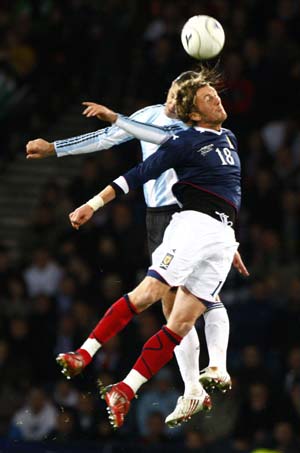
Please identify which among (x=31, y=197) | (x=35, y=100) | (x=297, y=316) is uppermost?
(x=35, y=100)

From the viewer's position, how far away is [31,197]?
1603 cm

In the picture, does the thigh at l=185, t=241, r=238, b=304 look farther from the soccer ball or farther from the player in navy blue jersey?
the soccer ball

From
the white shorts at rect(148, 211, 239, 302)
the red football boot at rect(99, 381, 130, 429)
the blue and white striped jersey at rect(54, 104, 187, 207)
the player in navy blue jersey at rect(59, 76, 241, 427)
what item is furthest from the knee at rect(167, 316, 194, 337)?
the blue and white striped jersey at rect(54, 104, 187, 207)

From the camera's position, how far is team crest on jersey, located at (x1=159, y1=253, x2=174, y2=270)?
27.9 feet

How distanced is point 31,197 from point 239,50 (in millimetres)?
3335

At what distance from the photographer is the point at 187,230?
28.1 ft

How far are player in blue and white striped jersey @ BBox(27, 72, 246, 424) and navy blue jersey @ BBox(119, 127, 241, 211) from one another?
5.8 inches

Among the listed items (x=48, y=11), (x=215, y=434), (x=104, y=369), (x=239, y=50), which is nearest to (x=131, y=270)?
(x=104, y=369)

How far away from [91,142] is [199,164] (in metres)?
0.76

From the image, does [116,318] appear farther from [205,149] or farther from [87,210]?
[205,149]

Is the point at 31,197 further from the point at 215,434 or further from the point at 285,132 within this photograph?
the point at 215,434

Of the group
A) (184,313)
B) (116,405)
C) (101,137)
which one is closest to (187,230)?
(184,313)

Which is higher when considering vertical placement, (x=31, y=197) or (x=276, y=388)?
(x=31, y=197)

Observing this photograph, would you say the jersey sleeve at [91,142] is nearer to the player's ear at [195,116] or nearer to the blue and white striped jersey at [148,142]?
the blue and white striped jersey at [148,142]
